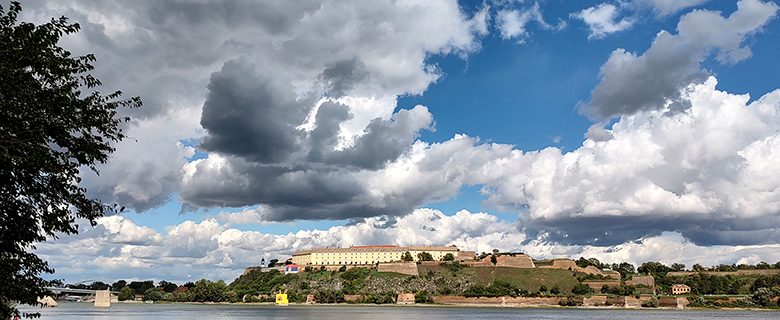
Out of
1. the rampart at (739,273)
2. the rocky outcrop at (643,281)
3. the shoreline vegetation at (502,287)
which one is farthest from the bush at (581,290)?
the rampart at (739,273)

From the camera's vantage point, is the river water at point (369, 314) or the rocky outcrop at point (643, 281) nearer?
the river water at point (369, 314)

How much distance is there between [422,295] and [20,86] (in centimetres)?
14562

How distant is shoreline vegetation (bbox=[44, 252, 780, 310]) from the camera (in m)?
144

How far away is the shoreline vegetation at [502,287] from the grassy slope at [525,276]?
24 centimetres

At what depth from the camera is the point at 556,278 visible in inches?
6550

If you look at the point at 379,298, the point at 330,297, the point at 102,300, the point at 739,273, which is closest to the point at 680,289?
the point at 739,273

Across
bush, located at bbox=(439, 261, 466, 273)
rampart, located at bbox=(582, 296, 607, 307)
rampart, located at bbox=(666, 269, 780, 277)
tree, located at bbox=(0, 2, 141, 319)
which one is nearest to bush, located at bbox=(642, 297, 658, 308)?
rampart, located at bbox=(582, 296, 607, 307)

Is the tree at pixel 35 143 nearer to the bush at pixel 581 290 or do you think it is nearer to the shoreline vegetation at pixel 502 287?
the shoreline vegetation at pixel 502 287

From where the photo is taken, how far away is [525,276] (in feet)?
552

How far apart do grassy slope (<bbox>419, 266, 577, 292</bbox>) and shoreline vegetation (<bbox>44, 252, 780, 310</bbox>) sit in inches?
9.4

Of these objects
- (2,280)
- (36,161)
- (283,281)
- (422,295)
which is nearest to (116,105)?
(36,161)

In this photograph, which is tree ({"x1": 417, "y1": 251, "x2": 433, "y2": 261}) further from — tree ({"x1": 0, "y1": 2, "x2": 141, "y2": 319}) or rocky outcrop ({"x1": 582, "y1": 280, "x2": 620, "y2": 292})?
tree ({"x1": 0, "y1": 2, "x2": 141, "y2": 319})

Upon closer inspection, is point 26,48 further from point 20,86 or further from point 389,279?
point 389,279

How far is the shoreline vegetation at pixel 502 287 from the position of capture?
5650 inches
